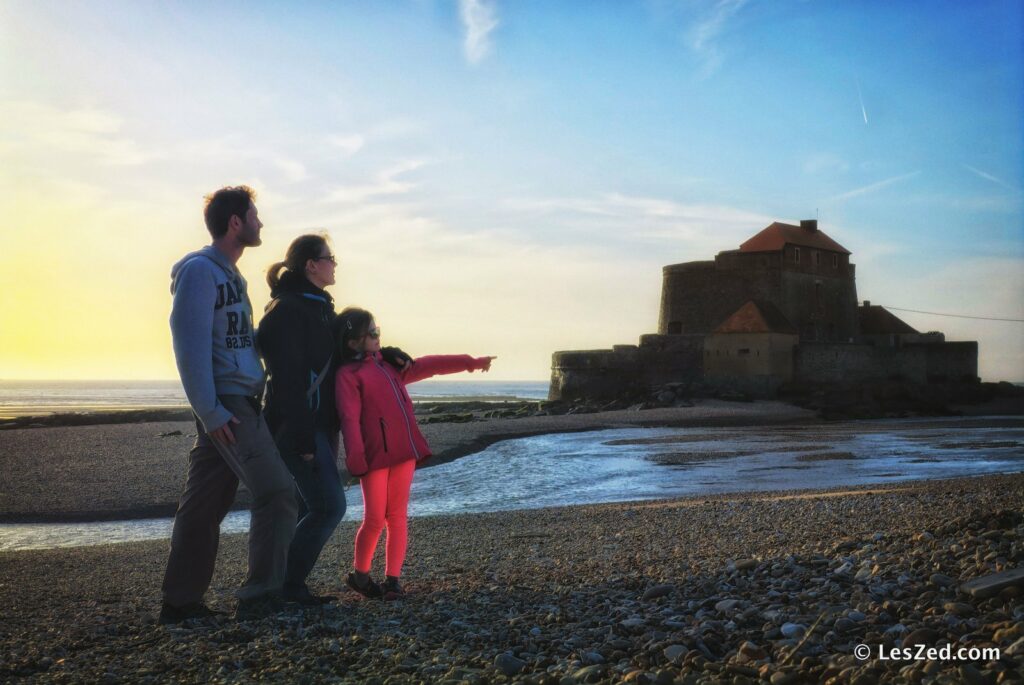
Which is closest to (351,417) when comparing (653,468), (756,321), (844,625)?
(844,625)

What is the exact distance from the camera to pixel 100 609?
4641 mm

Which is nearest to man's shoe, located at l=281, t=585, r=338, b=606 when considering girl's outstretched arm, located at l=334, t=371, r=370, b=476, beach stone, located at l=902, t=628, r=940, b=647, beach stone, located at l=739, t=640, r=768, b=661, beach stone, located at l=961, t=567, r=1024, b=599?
girl's outstretched arm, located at l=334, t=371, r=370, b=476

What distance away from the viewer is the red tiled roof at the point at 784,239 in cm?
4303

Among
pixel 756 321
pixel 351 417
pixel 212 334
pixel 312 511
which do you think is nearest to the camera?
pixel 212 334

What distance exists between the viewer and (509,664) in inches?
127

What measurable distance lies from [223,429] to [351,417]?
0.72 meters

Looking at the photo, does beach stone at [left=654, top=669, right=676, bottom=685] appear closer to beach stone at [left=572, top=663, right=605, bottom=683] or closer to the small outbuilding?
beach stone at [left=572, top=663, right=605, bottom=683]

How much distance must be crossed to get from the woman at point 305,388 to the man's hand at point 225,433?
31cm

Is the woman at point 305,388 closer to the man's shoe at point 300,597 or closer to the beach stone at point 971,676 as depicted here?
the man's shoe at point 300,597

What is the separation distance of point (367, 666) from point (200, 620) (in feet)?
3.65

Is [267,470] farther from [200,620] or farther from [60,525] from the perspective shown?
[60,525]

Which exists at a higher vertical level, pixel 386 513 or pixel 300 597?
pixel 386 513

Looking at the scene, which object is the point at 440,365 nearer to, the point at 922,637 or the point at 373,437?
the point at 373,437

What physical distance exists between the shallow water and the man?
4.66 metres
